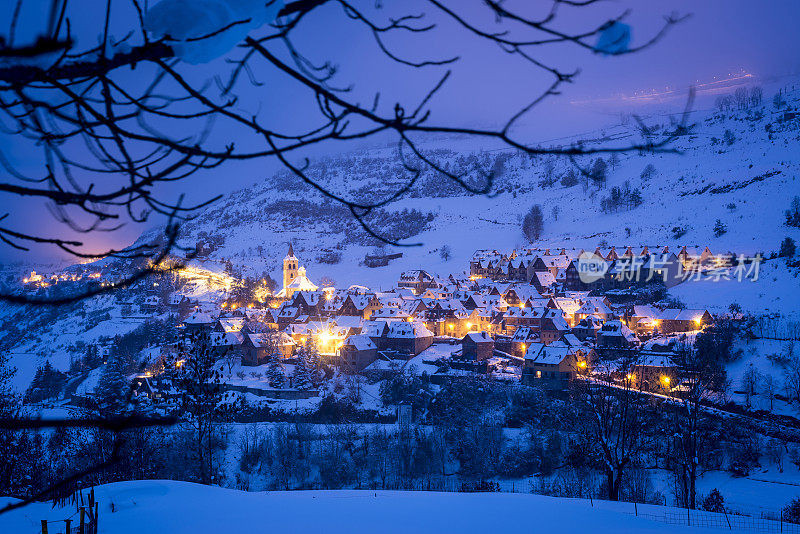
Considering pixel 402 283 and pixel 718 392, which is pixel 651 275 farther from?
pixel 402 283

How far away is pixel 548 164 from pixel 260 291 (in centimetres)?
5585

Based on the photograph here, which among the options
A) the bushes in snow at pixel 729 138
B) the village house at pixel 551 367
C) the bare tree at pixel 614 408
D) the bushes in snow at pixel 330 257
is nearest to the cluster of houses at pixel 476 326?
the village house at pixel 551 367

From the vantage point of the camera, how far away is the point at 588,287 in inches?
1468

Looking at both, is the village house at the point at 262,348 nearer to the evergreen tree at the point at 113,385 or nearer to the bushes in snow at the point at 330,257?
the evergreen tree at the point at 113,385

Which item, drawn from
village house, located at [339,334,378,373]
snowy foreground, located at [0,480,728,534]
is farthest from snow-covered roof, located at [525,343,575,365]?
snowy foreground, located at [0,480,728,534]

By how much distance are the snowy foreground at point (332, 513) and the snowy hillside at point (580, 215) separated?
1696 centimetres

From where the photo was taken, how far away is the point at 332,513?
240 inches

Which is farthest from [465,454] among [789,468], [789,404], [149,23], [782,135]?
[782,135]

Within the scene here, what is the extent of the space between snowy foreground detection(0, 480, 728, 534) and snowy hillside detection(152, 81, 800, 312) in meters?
17.0

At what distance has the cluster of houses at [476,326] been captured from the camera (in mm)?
24266

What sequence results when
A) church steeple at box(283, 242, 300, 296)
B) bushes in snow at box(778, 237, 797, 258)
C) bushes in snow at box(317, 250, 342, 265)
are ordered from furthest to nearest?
bushes in snow at box(317, 250, 342, 265) → church steeple at box(283, 242, 300, 296) → bushes in snow at box(778, 237, 797, 258)

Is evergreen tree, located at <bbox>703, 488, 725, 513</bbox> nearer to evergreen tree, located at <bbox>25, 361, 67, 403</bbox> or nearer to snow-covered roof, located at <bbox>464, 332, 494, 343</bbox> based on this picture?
snow-covered roof, located at <bbox>464, 332, 494, 343</bbox>

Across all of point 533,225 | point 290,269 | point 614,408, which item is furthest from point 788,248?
point 290,269

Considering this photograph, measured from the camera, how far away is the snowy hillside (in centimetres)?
3934
